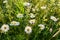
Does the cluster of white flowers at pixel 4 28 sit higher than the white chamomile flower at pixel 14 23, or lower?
lower

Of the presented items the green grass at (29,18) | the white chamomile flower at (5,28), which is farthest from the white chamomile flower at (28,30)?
the white chamomile flower at (5,28)

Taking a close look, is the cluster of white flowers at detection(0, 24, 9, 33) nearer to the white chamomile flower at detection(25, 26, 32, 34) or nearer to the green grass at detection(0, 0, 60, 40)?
the green grass at detection(0, 0, 60, 40)

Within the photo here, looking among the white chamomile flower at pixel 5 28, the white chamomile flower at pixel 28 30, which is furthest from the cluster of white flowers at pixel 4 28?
the white chamomile flower at pixel 28 30

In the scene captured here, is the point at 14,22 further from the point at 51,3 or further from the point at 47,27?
the point at 51,3

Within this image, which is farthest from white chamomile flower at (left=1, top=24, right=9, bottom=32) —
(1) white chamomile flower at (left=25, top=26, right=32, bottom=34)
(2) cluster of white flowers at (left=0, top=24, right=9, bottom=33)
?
(1) white chamomile flower at (left=25, top=26, right=32, bottom=34)

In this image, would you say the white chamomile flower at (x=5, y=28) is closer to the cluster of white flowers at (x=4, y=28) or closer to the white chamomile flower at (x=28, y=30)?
the cluster of white flowers at (x=4, y=28)

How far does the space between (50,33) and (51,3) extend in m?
0.37

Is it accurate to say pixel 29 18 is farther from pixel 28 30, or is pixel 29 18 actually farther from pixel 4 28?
pixel 4 28

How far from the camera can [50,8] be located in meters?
2.24

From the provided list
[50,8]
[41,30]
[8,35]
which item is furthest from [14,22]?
[50,8]

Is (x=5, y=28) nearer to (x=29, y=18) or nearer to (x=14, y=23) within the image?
(x=14, y=23)

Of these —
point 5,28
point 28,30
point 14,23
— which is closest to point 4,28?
point 5,28

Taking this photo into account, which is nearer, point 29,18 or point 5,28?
point 5,28

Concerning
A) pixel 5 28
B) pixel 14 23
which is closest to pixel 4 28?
pixel 5 28
